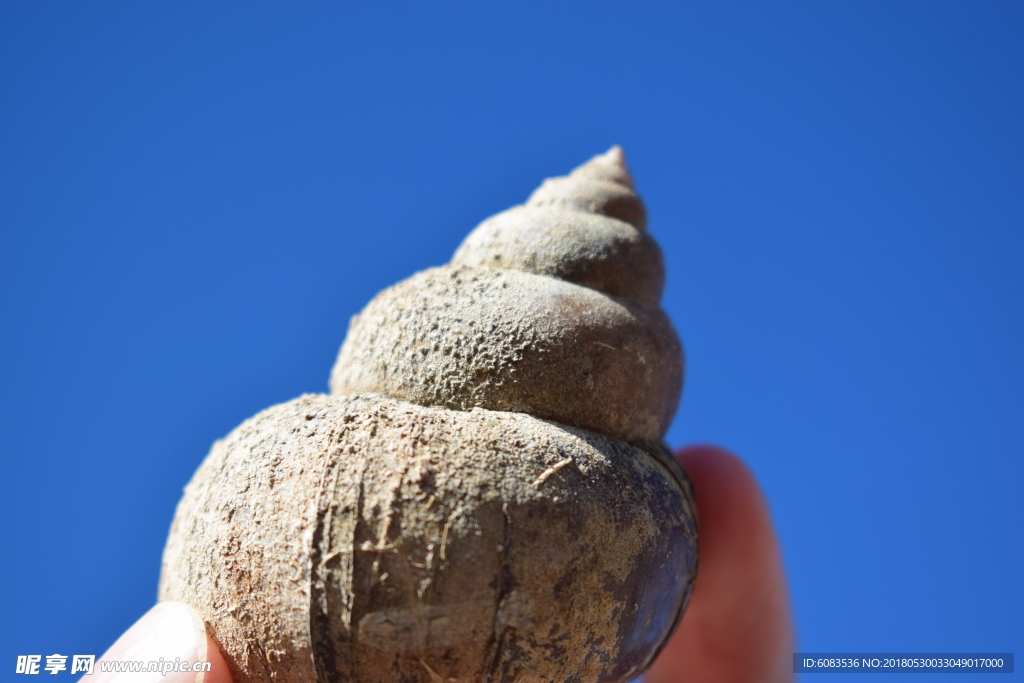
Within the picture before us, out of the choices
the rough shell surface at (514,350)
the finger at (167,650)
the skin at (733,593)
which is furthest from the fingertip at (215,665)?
the skin at (733,593)

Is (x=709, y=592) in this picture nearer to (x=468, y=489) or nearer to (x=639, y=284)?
(x=639, y=284)

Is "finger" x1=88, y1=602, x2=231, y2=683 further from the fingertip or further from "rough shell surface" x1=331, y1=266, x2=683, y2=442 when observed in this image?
"rough shell surface" x1=331, y1=266, x2=683, y2=442

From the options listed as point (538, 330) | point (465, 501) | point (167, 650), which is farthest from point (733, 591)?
point (167, 650)

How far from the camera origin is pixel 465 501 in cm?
170

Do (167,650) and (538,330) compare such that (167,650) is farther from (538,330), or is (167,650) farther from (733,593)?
(733,593)

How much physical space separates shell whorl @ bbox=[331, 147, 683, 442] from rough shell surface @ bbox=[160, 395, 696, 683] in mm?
153

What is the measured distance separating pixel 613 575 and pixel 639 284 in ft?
3.41

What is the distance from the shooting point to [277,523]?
1743 millimetres

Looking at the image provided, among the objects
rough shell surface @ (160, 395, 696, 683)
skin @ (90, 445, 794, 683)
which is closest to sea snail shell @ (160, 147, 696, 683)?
rough shell surface @ (160, 395, 696, 683)

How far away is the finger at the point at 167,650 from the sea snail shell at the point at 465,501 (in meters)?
0.04

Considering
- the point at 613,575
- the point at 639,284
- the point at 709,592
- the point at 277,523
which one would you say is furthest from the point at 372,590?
the point at 709,592

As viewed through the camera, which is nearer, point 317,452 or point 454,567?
point 454,567

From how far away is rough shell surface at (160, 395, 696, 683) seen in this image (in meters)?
1.67

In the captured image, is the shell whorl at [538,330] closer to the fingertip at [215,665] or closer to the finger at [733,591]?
the fingertip at [215,665]
